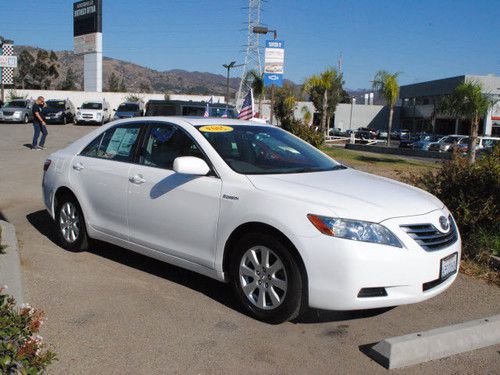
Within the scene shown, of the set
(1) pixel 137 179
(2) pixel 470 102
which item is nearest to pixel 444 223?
(1) pixel 137 179

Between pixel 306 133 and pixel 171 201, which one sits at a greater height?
pixel 306 133

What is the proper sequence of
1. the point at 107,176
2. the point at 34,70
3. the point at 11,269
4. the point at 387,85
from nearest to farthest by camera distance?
the point at 11,269, the point at 107,176, the point at 387,85, the point at 34,70

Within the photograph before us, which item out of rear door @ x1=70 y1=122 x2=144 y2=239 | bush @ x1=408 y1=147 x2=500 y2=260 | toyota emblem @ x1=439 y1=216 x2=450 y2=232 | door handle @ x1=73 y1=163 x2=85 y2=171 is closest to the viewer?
toyota emblem @ x1=439 y1=216 x2=450 y2=232

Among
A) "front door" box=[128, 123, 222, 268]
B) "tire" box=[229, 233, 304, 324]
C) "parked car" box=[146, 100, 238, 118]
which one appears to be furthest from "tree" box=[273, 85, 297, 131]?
"tire" box=[229, 233, 304, 324]

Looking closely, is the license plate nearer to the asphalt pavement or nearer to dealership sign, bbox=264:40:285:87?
the asphalt pavement

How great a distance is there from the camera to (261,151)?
5.29m

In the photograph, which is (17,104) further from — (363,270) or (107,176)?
(363,270)

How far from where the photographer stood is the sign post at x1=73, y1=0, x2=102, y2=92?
54562 millimetres

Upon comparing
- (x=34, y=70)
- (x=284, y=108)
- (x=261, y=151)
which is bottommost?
(x=261, y=151)

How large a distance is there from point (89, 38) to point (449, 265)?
57.7 m

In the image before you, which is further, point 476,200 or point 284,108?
point 284,108

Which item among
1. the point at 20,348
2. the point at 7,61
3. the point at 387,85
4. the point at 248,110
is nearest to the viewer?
the point at 20,348

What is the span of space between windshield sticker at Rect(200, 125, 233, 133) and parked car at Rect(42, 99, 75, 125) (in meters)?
30.4

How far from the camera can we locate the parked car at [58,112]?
33.7m
